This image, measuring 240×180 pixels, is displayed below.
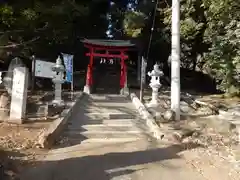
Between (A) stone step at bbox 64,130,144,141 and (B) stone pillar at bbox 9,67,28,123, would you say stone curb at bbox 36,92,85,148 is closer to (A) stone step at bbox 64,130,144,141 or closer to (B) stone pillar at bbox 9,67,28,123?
(A) stone step at bbox 64,130,144,141

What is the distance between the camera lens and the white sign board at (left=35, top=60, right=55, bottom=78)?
13.5m

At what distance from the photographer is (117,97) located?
16.6m

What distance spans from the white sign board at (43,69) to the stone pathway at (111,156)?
3.43 meters

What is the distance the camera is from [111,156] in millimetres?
7199

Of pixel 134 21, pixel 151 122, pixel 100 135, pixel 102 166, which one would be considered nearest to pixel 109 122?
pixel 151 122

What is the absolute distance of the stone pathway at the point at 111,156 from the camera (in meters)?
6.15

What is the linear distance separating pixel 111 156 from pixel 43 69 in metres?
7.48

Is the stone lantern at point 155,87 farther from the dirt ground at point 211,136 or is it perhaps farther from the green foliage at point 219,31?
the green foliage at point 219,31

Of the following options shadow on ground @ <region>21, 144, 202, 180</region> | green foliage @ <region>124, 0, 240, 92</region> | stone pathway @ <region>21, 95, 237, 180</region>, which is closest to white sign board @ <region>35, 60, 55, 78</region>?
stone pathway @ <region>21, 95, 237, 180</region>

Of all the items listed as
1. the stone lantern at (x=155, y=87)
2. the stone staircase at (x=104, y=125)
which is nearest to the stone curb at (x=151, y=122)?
the stone staircase at (x=104, y=125)

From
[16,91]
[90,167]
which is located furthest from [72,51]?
[90,167]

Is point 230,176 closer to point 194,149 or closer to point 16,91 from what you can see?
point 194,149

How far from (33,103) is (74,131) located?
4541 mm

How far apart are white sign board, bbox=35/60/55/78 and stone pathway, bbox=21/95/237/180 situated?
3.43 meters
